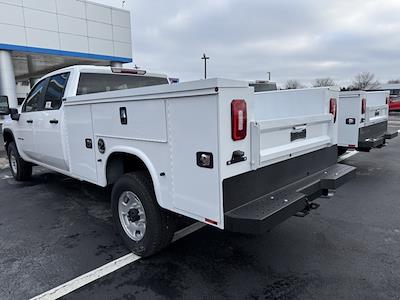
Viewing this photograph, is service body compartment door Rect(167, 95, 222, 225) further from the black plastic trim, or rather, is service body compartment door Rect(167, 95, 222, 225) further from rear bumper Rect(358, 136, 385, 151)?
rear bumper Rect(358, 136, 385, 151)

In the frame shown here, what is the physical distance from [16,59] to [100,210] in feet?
72.5

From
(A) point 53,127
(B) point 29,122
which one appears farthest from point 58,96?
(B) point 29,122

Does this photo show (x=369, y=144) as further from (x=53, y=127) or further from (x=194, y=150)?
(x=53, y=127)

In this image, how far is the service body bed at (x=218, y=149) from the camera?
8.08 feet

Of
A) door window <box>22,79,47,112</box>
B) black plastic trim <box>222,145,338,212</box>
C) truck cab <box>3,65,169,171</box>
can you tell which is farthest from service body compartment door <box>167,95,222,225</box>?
door window <box>22,79,47,112</box>

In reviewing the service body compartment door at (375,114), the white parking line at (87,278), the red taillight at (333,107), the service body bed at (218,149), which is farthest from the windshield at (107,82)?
the service body compartment door at (375,114)

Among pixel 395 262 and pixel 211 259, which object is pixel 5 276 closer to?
pixel 211 259

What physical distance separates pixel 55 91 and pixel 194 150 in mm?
3217

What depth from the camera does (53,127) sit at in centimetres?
476

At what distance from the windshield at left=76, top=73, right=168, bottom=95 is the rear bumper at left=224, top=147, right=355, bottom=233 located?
296cm

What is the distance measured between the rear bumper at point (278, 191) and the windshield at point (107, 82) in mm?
2957

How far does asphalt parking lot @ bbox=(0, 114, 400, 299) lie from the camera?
9.41ft

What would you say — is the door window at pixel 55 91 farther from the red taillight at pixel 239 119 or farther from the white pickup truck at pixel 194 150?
the red taillight at pixel 239 119

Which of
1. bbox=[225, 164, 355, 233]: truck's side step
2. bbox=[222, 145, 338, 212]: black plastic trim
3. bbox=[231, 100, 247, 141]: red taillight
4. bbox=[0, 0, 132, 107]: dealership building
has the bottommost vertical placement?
bbox=[225, 164, 355, 233]: truck's side step
